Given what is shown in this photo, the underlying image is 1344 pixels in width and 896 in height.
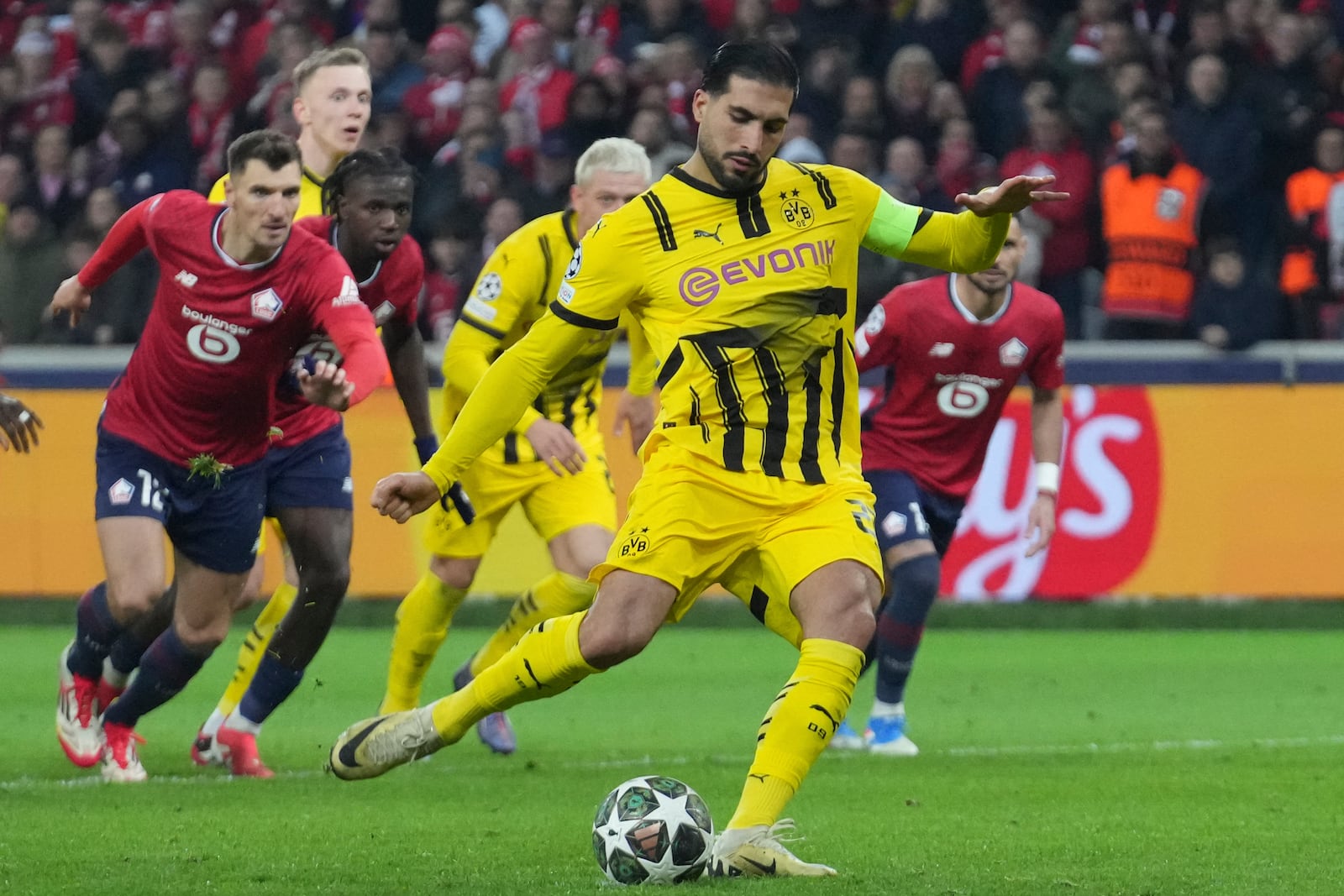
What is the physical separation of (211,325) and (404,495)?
1.99 m

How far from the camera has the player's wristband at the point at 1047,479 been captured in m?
9.00

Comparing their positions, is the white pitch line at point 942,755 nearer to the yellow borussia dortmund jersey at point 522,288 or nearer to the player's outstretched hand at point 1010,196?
the yellow borussia dortmund jersey at point 522,288

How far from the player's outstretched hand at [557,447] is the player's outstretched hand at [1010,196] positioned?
2071 millimetres

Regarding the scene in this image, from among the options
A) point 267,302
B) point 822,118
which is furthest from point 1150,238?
point 267,302

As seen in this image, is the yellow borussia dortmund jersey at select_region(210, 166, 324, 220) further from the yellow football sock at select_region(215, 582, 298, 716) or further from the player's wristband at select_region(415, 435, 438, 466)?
the yellow football sock at select_region(215, 582, 298, 716)

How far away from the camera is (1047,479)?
9.07 m

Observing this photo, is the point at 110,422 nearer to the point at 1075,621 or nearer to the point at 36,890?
the point at 36,890

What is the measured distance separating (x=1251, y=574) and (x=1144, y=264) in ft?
6.84

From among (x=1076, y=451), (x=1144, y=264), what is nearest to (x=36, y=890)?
(x=1076, y=451)

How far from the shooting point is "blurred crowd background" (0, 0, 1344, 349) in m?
13.9

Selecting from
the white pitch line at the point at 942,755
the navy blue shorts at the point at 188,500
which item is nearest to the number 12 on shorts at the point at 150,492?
the navy blue shorts at the point at 188,500

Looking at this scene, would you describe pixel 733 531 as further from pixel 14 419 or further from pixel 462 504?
pixel 462 504

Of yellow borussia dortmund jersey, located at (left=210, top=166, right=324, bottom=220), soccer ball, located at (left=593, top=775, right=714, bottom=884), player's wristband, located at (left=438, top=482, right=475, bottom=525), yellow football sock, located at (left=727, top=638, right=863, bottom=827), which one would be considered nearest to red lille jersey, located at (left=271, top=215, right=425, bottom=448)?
yellow borussia dortmund jersey, located at (left=210, top=166, right=324, bottom=220)

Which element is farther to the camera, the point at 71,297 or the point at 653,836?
the point at 71,297
